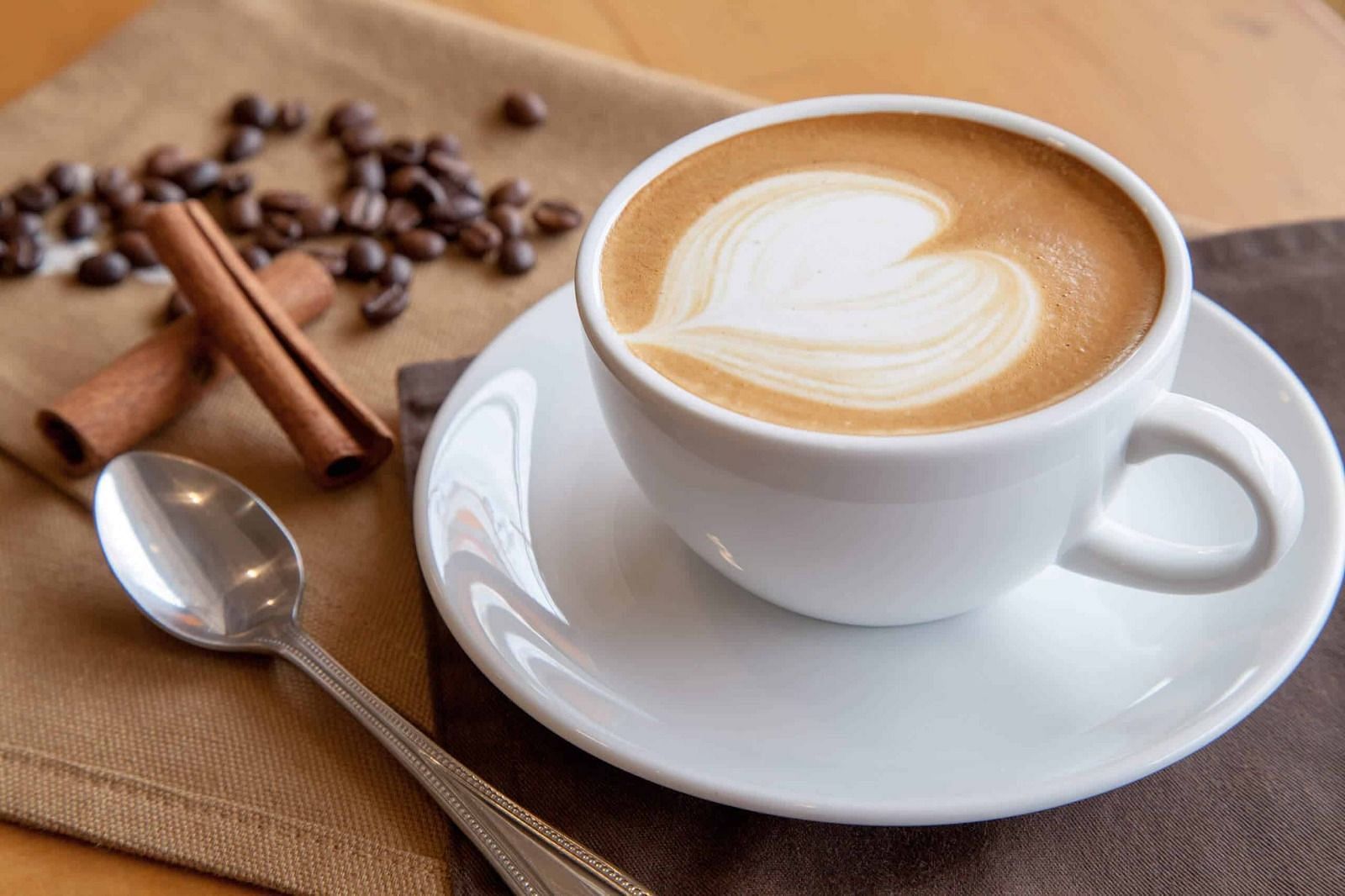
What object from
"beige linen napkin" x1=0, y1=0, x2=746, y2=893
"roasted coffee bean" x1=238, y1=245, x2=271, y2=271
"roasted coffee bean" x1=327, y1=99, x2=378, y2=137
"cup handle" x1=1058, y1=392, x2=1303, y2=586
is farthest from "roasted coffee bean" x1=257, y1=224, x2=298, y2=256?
"cup handle" x1=1058, y1=392, x2=1303, y2=586

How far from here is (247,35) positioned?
74.9 inches

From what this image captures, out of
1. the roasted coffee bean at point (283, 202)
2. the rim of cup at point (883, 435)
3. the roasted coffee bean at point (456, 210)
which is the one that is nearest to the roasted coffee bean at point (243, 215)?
the roasted coffee bean at point (283, 202)

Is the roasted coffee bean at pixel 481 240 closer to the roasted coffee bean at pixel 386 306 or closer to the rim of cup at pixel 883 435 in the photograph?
the roasted coffee bean at pixel 386 306

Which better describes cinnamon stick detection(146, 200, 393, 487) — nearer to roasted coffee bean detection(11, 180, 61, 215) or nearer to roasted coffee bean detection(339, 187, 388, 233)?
roasted coffee bean detection(339, 187, 388, 233)

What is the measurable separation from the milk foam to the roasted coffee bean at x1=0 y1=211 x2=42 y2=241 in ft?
3.41

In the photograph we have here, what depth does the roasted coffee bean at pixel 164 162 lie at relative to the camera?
171cm

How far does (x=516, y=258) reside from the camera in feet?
5.11

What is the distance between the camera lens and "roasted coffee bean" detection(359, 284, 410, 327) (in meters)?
1.50

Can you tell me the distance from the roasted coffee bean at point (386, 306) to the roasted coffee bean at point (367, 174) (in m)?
0.23

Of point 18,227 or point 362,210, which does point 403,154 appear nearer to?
point 362,210

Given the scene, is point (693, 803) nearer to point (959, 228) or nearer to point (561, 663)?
point (561, 663)

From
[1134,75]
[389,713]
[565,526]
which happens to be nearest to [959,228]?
[565,526]

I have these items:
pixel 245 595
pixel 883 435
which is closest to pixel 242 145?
pixel 245 595

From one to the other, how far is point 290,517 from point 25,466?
1.10 feet
